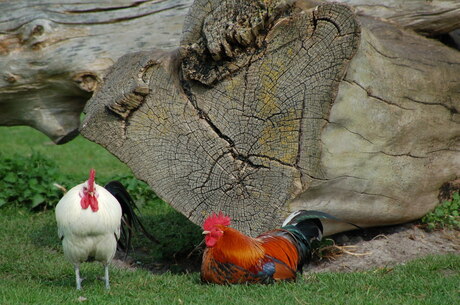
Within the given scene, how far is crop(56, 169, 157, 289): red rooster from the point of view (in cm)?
518

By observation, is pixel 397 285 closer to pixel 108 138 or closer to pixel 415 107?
pixel 415 107

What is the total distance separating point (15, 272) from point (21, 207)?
2.61 meters

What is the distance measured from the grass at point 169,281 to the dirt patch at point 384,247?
381 millimetres

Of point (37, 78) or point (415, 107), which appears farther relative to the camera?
point (37, 78)

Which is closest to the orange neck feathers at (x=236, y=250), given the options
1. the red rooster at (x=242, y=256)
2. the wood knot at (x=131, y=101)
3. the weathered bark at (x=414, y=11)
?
the red rooster at (x=242, y=256)

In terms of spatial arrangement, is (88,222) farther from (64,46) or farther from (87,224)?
(64,46)

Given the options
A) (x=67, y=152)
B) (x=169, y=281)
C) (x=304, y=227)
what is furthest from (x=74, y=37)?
(x=67, y=152)

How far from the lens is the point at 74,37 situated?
7.44 meters

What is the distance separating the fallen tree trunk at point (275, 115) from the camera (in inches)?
226

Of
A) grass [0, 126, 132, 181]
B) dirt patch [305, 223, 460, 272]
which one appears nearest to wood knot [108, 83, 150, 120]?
dirt patch [305, 223, 460, 272]

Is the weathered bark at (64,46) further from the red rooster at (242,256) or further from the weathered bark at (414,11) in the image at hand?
the red rooster at (242,256)

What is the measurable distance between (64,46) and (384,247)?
3860 mm

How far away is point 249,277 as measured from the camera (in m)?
5.40

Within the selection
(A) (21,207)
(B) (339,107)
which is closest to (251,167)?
(B) (339,107)
